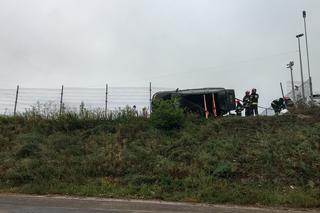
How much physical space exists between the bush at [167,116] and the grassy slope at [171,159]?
0.40m

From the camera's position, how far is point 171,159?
18219mm

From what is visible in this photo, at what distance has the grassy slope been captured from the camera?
15.2 metres

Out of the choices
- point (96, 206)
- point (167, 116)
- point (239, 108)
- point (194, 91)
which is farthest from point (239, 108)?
point (96, 206)

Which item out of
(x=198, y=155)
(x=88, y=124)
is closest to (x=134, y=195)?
(x=198, y=155)

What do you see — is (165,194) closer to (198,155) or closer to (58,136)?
(198,155)

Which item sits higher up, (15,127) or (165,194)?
(15,127)

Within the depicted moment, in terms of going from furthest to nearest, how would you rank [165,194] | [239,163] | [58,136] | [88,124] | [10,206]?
[88,124]
[58,136]
[239,163]
[165,194]
[10,206]

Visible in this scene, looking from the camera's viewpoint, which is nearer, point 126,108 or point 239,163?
point 239,163

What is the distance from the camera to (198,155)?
18.1 m

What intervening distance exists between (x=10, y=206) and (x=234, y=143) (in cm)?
936

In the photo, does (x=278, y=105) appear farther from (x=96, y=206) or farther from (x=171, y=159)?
(x=96, y=206)

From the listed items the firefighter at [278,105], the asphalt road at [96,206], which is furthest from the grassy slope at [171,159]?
the firefighter at [278,105]

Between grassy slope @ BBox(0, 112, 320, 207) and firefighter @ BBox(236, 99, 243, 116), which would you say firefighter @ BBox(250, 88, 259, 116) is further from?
grassy slope @ BBox(0, 112, 320, 207)

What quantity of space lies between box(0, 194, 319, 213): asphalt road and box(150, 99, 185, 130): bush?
25.2 ft
